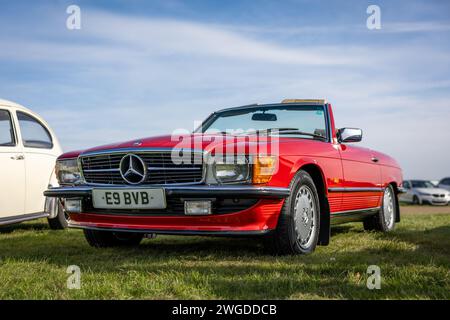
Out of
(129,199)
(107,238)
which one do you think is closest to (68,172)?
(107,238)

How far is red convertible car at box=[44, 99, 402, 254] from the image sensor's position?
410 centimetres

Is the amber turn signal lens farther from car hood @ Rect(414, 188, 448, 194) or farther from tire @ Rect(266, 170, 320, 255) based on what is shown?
→ car hood @ Rect(414, 188, 448, 194)

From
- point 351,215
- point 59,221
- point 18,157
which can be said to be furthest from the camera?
point 59,221

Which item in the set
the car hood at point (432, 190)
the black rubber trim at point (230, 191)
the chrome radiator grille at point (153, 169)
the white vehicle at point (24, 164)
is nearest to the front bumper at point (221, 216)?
the black rubber trim at point (230, 191)

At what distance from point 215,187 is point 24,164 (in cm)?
346

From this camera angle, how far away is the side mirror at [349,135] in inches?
223

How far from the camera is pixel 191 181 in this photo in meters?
4.25

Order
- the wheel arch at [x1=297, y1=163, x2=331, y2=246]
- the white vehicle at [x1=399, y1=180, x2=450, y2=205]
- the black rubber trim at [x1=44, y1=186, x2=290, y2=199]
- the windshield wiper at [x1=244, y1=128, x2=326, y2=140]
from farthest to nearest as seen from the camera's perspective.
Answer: the white vehicle at [x1=399, y1=180, x2=450, y2=205]
the windshield wiper at [x1=244, y1=128, x2=326, y2=140]
the wheel arch at [x1=297, y1=163, x2=331, y2=246]
the black rubber trim at [x1=44, y1=186, x2=290, y2=199]

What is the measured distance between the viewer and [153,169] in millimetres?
4383

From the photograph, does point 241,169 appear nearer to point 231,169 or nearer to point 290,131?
point 231,169

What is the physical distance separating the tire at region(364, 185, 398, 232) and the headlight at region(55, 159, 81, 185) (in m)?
3.77

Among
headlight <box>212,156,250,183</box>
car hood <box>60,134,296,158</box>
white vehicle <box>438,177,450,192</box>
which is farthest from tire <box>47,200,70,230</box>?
white vehicle <box>438,177,450,192</box>

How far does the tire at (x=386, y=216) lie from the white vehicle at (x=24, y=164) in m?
4.22

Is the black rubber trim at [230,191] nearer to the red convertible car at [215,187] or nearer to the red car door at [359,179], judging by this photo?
the red convertible car at [215,187]
